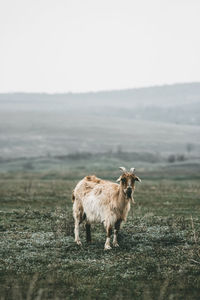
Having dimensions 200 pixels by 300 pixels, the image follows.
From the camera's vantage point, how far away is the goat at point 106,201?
14328 millimetres

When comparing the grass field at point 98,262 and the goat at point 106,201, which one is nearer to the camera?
the grass field at point 98,262

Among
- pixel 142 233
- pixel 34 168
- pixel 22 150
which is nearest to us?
pixel 142 233

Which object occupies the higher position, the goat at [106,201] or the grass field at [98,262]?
the goat at [106,201]

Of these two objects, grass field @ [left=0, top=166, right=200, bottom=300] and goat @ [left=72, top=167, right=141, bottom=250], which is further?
goat @ [left=72, top=167, right=141, bottom=250]

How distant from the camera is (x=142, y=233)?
1686 centimetres

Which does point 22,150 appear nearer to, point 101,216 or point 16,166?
point 16,166

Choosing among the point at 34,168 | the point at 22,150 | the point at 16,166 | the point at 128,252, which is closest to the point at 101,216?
the point at 128,252

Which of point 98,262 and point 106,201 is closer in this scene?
point 98,262

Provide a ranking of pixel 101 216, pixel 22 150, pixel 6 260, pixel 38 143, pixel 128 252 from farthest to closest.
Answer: pixel 38 143 < pixel 22 150 < pixel 101 216 < pixel 128 252 < pixel 6 260

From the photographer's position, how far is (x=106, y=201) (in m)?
15.0

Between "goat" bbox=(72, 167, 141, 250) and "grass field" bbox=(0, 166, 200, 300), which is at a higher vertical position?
"goat" bbox=(72, 167, 141, 250)

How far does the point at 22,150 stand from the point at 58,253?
518ft

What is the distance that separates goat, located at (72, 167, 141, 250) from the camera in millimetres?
14328

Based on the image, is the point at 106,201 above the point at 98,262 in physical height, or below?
above
